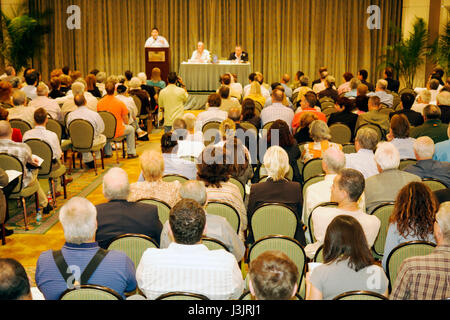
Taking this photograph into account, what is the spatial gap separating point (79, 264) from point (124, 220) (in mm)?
876

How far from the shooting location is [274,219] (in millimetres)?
4414

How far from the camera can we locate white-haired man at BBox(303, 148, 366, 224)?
4734 mm

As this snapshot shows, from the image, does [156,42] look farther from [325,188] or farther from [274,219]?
[274,219]

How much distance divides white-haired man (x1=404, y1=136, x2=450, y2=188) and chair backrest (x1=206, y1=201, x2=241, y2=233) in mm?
2099

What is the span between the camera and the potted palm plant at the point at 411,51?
1471 cm

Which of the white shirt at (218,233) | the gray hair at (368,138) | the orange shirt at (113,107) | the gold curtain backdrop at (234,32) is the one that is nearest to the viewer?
the white shirt at (218,233)

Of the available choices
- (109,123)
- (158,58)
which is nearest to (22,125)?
(109,123)

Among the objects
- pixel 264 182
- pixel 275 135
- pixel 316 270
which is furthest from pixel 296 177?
pixel 316 270

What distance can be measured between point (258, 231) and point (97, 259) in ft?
5.31

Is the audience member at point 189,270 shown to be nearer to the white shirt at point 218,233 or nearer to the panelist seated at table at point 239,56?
the white shirt at point 218,233

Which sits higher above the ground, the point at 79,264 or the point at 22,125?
the point at 22,125

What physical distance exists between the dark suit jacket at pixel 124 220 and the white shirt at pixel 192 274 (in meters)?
0.96

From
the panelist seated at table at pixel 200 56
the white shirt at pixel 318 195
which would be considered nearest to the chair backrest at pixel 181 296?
the white shirt at pixel 318 195
